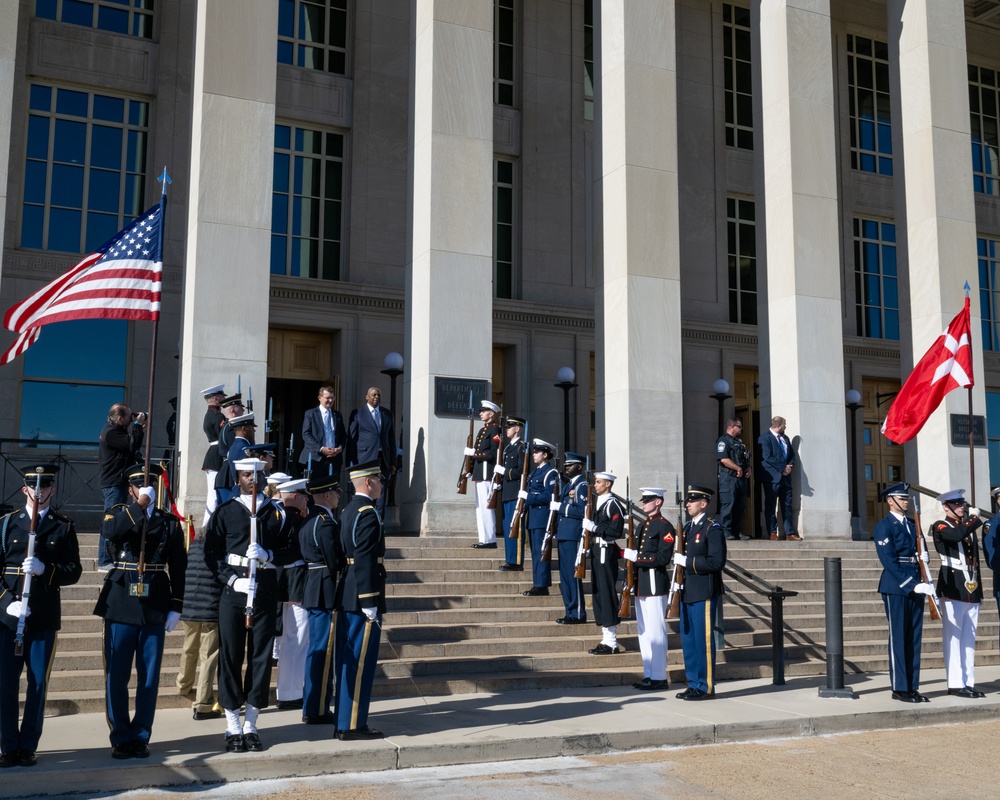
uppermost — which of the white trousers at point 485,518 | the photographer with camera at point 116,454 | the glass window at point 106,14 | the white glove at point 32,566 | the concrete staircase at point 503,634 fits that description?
the glass window at point 106,14

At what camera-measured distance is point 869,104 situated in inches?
1044

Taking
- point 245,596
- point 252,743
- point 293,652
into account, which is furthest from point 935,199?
point 252,743

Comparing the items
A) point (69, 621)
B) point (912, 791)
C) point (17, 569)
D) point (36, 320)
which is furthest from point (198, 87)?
point (912, 791)

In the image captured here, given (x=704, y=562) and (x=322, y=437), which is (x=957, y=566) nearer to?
(x=704, y=562)

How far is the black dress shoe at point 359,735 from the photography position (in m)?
7.99

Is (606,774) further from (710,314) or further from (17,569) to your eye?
(710,314)

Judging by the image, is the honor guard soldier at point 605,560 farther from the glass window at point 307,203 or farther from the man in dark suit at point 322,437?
the glass window at point 307,203

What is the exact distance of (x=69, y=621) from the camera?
10.2m

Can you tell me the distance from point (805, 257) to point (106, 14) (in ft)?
43.6

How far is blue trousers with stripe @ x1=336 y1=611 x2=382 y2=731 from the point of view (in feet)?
26.4

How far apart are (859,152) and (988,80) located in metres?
4.62

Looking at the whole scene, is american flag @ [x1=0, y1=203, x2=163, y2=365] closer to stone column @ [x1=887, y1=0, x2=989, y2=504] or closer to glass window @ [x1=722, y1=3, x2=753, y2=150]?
stone column @ [x1=887, y1=0, x2=989, y2=504]

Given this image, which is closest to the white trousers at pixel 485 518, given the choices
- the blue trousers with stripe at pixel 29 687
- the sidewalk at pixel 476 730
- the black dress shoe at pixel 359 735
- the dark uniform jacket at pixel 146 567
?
the sidewalk at pixel 476 730

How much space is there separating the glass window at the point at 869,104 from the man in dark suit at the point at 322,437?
16.8 meters
